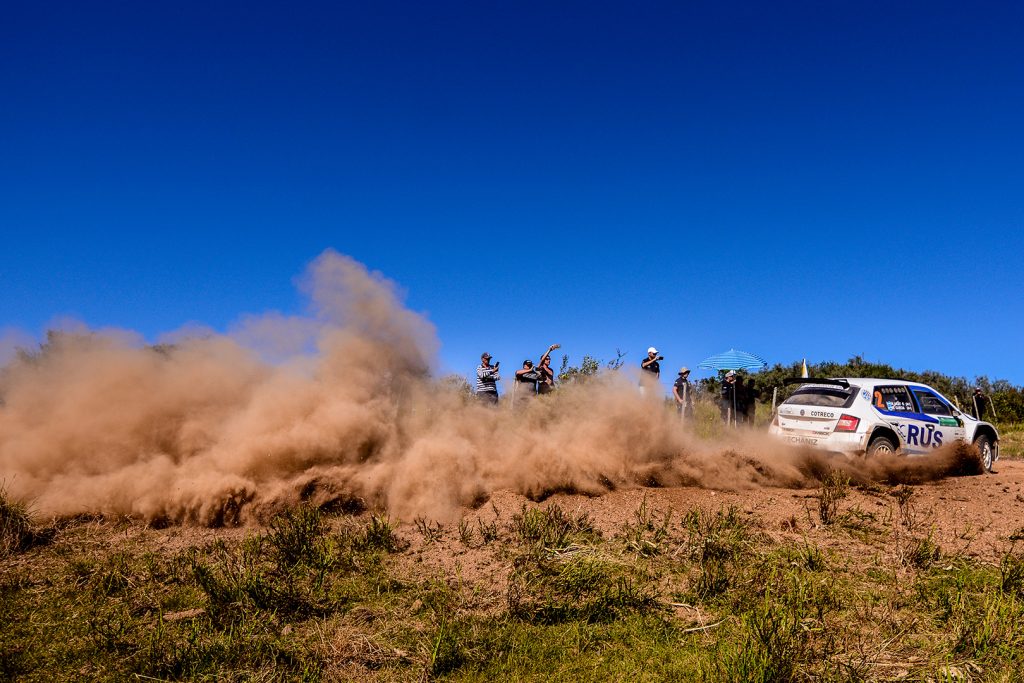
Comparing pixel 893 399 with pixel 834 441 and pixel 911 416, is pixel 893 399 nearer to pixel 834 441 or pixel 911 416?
pixel 911 416

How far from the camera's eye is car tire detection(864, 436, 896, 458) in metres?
10.6

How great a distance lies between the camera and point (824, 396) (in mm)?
11281

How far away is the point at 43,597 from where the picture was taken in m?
5.39

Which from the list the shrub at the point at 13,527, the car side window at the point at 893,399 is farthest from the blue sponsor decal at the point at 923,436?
the shrub at the point at 13,527

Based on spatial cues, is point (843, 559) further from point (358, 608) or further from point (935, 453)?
point (935, 453)

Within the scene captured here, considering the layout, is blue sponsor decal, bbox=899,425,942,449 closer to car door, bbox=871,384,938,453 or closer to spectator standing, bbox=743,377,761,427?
car door, bbox=871,384,938,453

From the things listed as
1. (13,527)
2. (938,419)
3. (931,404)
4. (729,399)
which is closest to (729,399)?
(729,399)

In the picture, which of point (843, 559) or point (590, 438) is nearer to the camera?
point (843, 559)

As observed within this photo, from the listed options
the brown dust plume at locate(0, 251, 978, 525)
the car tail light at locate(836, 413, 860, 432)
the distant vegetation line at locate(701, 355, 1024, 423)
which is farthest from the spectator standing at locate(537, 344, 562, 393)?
the distant vegetation line at locate(701, 355, 1024, 423)

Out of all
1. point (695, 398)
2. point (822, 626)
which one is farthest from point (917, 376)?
point (822, 626)

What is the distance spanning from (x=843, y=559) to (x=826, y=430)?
203 inches

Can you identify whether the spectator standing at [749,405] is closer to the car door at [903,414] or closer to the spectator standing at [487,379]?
the car door at [903,414]

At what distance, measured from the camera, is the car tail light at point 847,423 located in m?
10.6

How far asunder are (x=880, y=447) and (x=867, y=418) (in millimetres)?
628
